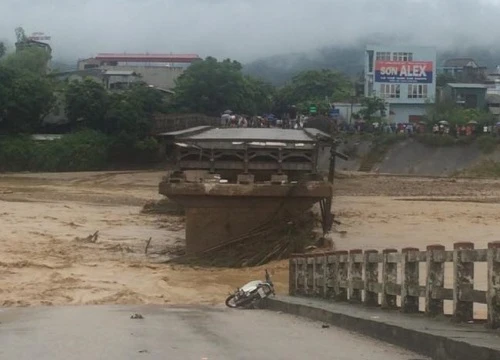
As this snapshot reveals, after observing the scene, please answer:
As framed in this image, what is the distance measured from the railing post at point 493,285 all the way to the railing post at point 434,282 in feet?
2.77

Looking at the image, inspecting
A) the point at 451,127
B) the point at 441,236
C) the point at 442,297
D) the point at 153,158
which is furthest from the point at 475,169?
the point at 442,297

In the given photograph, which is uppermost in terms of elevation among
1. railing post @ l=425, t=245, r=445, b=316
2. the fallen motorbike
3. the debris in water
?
railing post @ l=425, t=245, r=445, b=316

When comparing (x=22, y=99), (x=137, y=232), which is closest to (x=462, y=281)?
(x=137, y=232)

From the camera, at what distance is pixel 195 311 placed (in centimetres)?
1349

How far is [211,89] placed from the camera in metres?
77.7

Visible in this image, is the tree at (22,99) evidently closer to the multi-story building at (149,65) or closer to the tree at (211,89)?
the tree at (211,89)

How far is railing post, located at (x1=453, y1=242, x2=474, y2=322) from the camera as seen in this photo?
7.83 metres

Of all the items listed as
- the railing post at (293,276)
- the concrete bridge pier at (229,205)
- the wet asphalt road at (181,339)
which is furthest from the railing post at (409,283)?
the concrete bridge pier at (229,205)

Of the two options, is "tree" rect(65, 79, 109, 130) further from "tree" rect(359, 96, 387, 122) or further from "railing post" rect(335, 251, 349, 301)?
"railing post" rect(335, 251, 349, 301)

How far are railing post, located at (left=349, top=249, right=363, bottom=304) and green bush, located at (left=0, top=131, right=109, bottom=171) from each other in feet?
190

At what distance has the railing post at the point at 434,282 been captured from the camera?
838cm

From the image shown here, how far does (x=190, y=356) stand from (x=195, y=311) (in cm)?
561

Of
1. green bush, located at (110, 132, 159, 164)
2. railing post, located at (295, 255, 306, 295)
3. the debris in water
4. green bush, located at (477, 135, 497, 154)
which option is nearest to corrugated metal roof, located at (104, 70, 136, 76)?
green bush, located at (110, 132, 159, 164)

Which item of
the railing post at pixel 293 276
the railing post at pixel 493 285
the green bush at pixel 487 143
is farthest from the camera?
the green bush at pixel 487 143
